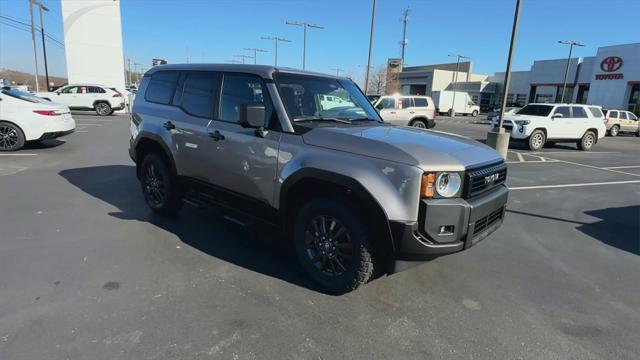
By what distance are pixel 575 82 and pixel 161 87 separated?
5709 cm

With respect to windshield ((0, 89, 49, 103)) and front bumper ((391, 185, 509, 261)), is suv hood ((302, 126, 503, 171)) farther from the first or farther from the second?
windshield ((0, 89, 49, 103))

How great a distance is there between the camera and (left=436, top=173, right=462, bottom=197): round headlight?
303 cm

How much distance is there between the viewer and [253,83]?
4.03 m

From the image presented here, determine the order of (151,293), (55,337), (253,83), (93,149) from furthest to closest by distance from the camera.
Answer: (93,149)
(253,83)
(151,293)
(55,337)

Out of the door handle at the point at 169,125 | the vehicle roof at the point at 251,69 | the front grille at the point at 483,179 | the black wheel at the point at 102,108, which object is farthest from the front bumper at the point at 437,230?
the black wheel at the point at 102,108

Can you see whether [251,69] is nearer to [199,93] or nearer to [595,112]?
[199,93]

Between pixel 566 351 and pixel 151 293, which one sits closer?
pixel 566 351

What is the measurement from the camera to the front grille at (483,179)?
315 cm

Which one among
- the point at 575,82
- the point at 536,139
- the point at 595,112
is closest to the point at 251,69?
the point at 536,139

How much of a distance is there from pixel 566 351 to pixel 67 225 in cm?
537

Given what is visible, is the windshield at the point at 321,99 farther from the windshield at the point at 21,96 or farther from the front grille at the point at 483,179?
the windshield at the point at 21,96

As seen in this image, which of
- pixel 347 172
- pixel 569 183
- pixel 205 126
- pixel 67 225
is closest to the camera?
pixel 347 172

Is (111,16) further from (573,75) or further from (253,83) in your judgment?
(573,75)

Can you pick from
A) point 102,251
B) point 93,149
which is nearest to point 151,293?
point 102,251
